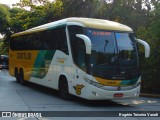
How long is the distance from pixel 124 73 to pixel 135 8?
10.7 meters

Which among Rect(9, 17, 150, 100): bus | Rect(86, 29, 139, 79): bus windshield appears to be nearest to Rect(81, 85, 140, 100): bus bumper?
Rect(9, 17, 150, 100): bus

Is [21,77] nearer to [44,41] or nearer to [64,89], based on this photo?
[44,41]

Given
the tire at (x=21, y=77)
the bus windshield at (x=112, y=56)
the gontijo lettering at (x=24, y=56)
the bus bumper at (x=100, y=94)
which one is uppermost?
the bus windshield at (x=112, y=56)

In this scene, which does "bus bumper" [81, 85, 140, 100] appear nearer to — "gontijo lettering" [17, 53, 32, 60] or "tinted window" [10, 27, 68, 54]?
"tinted window" [10, 27, 68, 54]

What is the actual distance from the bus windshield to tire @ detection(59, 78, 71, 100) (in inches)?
86.7

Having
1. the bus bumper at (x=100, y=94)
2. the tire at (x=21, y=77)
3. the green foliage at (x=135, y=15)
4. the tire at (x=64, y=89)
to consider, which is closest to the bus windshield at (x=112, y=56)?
the bus bumper at (x=100, y=94)

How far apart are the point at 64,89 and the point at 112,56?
2.80m

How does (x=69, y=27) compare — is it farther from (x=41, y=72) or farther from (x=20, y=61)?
(x=20, y=61)

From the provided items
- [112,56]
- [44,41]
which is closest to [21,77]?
[44,41]

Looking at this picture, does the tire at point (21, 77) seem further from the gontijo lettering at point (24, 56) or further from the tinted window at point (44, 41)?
the tinted window at point (44, 41)

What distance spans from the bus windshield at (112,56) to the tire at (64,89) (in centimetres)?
220

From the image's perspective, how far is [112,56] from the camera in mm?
12312

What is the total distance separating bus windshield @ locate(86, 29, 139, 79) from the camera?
39.6ft

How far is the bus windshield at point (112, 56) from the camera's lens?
12078 millimetres
